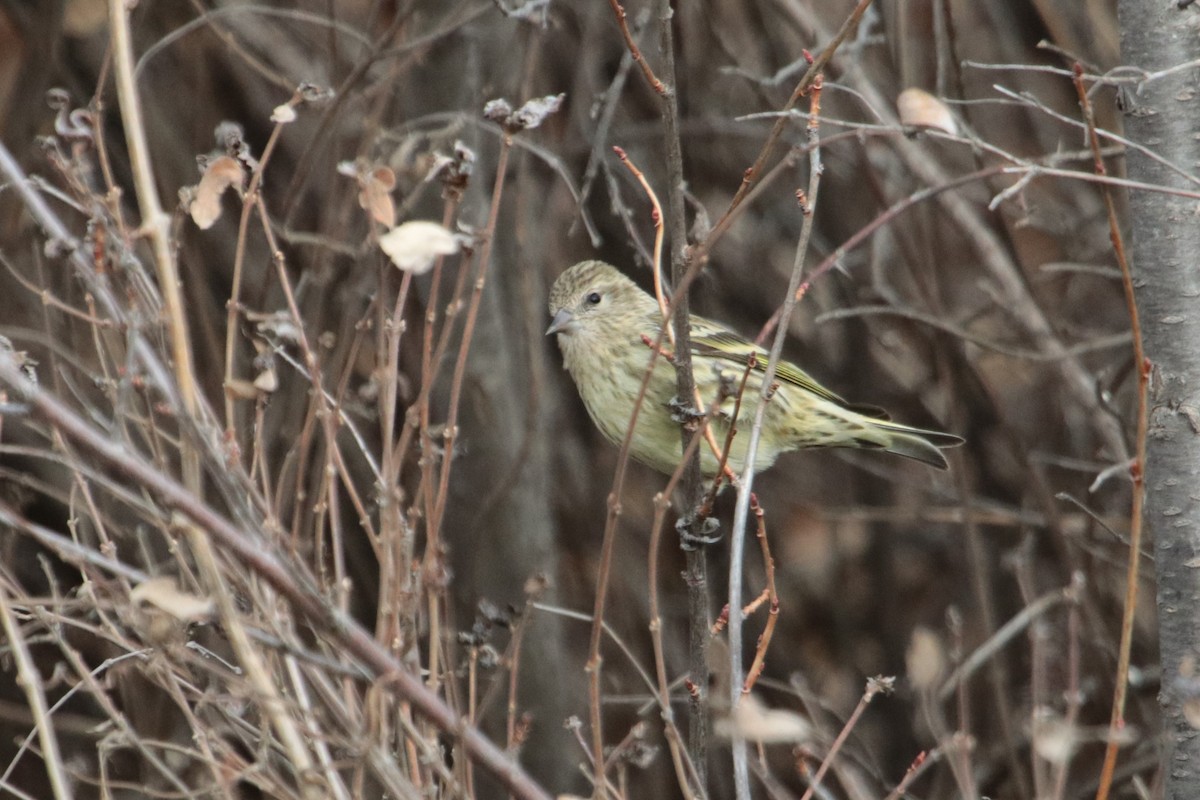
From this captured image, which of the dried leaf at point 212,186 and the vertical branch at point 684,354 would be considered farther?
the vertical branch at point 684,354

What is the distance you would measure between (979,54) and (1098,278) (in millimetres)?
1446

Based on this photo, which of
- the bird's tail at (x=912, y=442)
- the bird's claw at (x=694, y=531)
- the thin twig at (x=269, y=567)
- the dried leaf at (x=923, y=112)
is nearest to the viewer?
the thin twig at (x=269, y=567)

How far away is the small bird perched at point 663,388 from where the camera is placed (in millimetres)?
4695

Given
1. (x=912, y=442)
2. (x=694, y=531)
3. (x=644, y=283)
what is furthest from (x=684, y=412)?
(x=644, y=283)

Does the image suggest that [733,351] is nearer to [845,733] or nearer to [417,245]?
[845,733]

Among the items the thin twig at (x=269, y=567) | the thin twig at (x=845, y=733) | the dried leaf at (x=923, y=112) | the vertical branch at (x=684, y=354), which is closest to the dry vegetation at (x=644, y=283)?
the vertical branch at (x=684, y=354)

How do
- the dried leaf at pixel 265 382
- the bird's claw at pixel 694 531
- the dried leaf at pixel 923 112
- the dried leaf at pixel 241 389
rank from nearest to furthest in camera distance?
the dried leaf at pixel 241 389
the dried leaf at pixel 265 382
the dried leaf at pixel 923 112
the bird's claw at pixel 694 531

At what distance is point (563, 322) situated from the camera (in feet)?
15.9

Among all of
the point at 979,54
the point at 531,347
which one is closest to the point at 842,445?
the point at 531,347

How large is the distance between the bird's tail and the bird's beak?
1.17 m

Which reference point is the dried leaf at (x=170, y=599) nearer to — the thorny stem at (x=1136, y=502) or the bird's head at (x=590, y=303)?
the thorny stem at (x=1136, y=502)

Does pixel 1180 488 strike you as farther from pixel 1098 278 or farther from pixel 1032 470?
pixel 1098 278

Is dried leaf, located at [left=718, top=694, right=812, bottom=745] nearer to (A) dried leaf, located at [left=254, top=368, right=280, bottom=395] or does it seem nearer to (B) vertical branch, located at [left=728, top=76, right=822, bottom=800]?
(B) vertical branch, located at [left=728, top=76, right=822, bottom=800]

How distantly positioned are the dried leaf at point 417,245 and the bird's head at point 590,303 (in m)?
2.63
